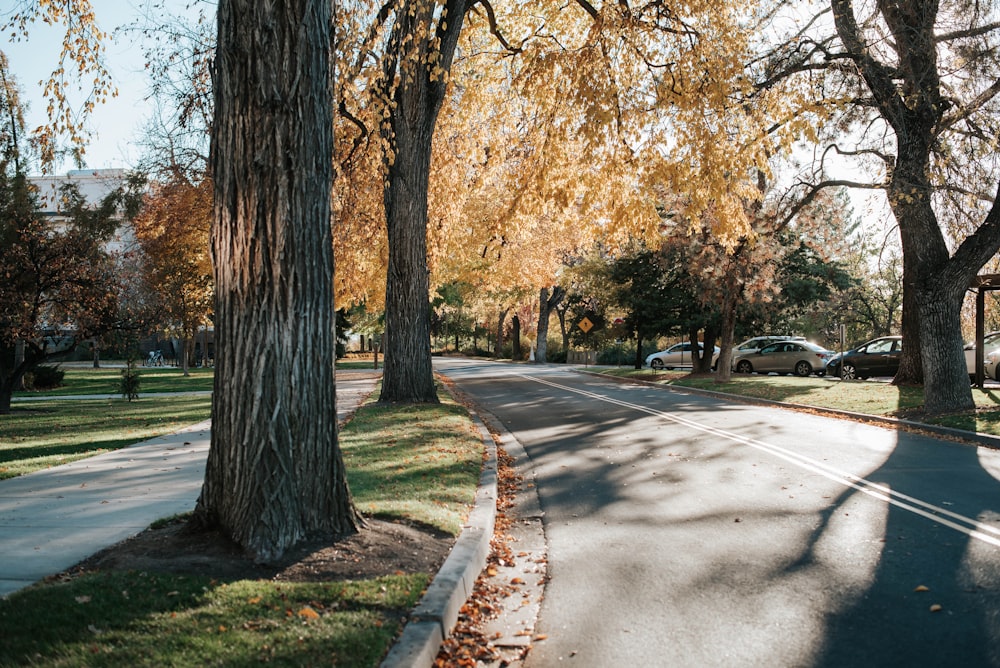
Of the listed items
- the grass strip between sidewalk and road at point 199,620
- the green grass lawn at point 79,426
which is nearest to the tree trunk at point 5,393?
the green grass lawn at point 79,426

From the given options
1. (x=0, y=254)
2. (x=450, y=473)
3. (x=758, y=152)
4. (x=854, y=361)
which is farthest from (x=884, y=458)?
(x=854, y=361)

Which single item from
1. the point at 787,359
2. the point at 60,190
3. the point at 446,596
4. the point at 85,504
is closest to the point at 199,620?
the point at 446,596

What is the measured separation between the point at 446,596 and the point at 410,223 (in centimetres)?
1219

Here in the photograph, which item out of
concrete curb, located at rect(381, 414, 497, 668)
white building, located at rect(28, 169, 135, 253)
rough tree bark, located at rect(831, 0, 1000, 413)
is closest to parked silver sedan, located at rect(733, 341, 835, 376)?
rough tree bark, located at rect(831, 0, 1000, 413)

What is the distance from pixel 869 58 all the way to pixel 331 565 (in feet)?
48.8

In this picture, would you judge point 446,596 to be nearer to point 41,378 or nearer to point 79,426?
point 79,426

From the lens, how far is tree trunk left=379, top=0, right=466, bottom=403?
15672 millimetres

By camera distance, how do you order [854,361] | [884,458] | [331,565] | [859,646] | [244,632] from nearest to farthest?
[244,632] < [859,646] < [331,565] < [884,458] < [854,361]

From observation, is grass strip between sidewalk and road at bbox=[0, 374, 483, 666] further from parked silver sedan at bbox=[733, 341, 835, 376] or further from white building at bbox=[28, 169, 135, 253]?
parked silver sedan at bbox=[733, 341, 835, 376]

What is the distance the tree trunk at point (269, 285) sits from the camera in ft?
17.3

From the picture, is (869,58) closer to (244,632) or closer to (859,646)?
(859,646)

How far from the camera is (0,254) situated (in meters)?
16.9

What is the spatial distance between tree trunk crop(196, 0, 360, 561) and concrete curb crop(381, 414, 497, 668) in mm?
1042

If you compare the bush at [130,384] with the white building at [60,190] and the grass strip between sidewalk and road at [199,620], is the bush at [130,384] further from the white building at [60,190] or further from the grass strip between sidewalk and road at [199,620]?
the grass strip between sidewalk and road at [199,620]
